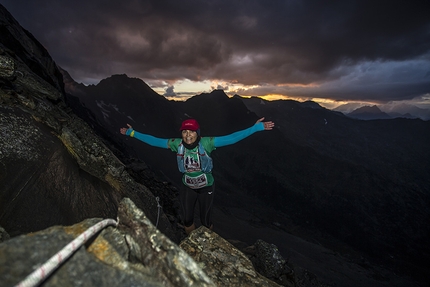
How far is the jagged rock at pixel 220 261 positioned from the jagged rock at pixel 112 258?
69.0 inches

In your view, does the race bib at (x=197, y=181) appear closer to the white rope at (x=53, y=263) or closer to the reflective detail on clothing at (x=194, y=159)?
the reflective detail on clothing at (x=194, y=159)

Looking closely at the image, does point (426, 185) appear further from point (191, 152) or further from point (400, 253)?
point (191, 152)

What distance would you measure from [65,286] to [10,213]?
470 cm

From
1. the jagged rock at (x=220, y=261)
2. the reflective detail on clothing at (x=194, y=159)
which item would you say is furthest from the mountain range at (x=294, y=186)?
the jagged rock at (x=220, y=261)

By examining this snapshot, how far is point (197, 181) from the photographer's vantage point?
6918 millimetres

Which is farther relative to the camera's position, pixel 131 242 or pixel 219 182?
pixel 219 182

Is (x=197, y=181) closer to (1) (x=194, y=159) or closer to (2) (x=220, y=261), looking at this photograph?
(1) (x=194, y=159)

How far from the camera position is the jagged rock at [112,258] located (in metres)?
1.88

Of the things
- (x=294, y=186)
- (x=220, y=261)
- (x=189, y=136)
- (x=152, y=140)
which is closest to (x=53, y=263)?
(x=220, y=261)

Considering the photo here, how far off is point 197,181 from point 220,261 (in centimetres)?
306

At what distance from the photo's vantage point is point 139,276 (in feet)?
7.20

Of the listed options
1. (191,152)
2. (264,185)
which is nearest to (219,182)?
(264,185)

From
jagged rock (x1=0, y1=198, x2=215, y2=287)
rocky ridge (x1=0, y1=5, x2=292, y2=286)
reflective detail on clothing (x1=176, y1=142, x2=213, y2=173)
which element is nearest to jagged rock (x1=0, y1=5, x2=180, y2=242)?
rocky ridge (x1=0, y1=5, x2=292, y2=286)

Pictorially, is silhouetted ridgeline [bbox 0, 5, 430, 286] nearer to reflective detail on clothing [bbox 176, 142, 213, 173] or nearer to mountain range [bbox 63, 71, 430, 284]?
mountain range [bbox 63, 71, 430, 284]
